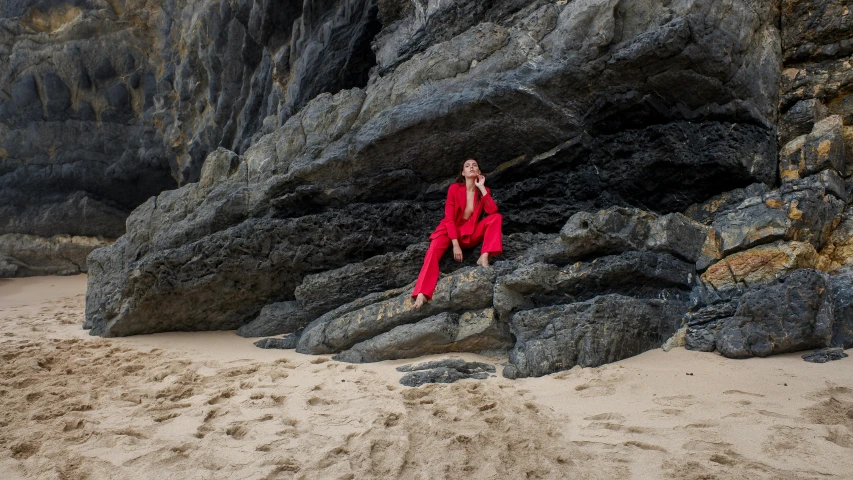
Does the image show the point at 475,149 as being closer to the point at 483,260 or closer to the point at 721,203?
the point at 483,260

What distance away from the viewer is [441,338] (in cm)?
520

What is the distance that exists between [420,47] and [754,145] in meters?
4.40

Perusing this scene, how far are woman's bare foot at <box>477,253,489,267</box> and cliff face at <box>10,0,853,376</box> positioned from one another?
0.92 ft

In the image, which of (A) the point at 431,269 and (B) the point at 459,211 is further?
(B) the point at 459,211

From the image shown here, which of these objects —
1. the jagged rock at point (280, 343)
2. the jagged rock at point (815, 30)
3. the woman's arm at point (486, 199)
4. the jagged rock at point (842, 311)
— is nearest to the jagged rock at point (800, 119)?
the jagged rock at point (815, 30)

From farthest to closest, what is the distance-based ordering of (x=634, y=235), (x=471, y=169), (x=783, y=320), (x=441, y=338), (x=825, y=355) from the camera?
(x=471, y=169) < (x=441, y=338) < (x=634, y=235) < (x=783, y=320) < (x=825, y=355)

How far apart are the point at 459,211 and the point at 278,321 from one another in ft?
9.07

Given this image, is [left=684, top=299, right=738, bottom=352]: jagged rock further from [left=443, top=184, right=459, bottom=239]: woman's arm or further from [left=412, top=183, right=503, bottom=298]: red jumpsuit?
[left=443, top=184, right=459, bottom=239]: woman's arm

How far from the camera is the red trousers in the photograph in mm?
5609

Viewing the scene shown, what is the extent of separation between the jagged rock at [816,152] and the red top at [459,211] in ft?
9.57

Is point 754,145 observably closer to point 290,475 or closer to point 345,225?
point 345,225

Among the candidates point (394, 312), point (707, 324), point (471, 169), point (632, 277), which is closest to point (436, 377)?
point (394, 312)

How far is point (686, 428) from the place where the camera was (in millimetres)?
3002

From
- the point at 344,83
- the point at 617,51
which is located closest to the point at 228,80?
the point at 344,83
